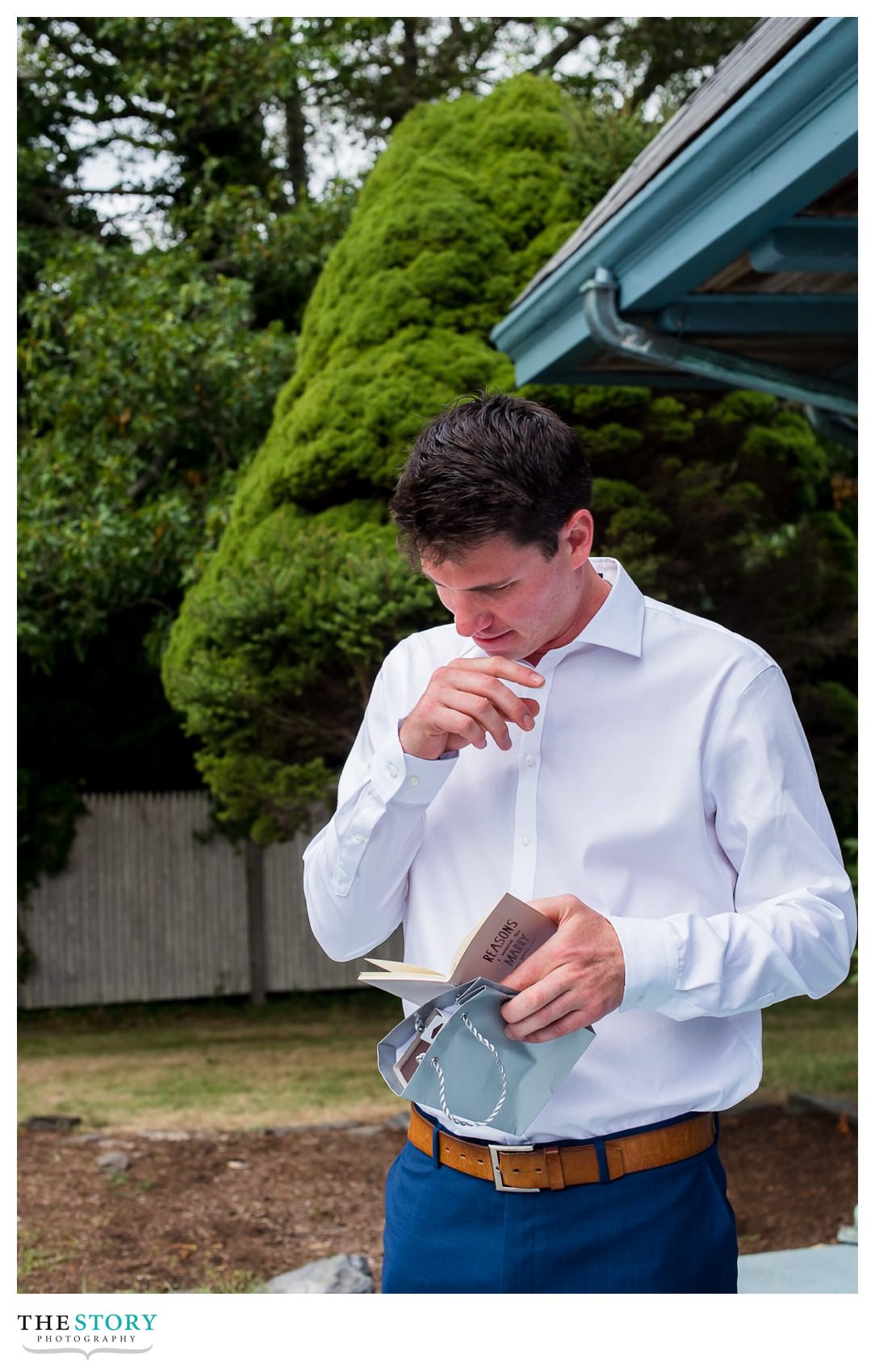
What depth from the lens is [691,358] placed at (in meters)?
4.08

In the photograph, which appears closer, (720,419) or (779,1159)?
(779,1159)

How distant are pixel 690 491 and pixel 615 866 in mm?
4269

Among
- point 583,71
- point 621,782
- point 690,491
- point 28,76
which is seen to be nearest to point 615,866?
point 621,782

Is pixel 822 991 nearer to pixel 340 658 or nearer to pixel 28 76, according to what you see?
pixel 340 658

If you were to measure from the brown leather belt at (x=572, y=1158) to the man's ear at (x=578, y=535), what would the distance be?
0.78 meters

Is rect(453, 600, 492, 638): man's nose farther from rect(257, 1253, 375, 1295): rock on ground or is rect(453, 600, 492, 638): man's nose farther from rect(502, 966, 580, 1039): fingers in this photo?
rect(257, 1253, 375, 1295): rock on ground

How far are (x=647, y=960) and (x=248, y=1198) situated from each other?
385cm

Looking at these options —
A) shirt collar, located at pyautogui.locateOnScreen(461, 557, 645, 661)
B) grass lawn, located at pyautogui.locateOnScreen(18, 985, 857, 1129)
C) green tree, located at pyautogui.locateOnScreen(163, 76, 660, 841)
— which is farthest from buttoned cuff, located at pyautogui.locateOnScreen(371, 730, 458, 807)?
grass lawn, located at pyautogui.locateOnScreen(18, 985, 857, 1129)

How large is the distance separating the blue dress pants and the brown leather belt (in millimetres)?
12

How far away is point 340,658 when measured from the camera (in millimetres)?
5559

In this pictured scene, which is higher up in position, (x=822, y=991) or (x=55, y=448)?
(x=55, y=448)

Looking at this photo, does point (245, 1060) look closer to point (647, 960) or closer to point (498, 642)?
point (498, 642)

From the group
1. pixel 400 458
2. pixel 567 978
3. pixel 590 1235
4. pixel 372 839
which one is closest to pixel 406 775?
pixel 372 839
